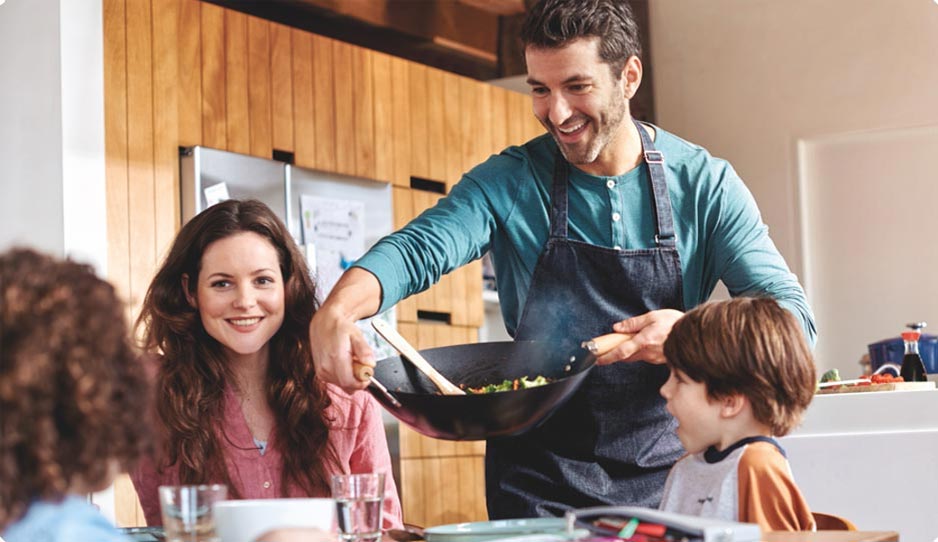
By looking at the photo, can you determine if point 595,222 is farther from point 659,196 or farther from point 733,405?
point 733,405

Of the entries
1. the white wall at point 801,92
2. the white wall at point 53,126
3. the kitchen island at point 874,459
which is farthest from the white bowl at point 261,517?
the white wall at point 801,92

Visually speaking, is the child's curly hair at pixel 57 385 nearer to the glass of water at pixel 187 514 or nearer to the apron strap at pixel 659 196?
the glass of water at pixel 187 514

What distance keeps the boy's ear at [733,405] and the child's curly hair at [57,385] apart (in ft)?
2.94

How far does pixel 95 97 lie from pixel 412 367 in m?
2.09

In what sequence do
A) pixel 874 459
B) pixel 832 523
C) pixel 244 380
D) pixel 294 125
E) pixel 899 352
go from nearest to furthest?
pixel 832 523 < pixel 244 380 < pixel 874 459 < pixel 899 352 < pixel 294 125

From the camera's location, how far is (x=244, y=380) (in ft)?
7.07

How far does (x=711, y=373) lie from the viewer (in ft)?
5.50

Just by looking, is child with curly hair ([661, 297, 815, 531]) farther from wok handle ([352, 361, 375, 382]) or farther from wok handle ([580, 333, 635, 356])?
wok handle ([352, 361, 375, 382])

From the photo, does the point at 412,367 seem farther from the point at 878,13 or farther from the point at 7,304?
the point at 878,13

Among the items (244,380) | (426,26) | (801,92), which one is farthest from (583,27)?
(801,92)

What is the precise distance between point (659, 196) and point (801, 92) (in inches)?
152

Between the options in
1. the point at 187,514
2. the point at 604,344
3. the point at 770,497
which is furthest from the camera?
the point at 604,344

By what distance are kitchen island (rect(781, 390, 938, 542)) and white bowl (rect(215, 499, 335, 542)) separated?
1.63 meters

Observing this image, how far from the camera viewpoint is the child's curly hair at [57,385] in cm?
97
